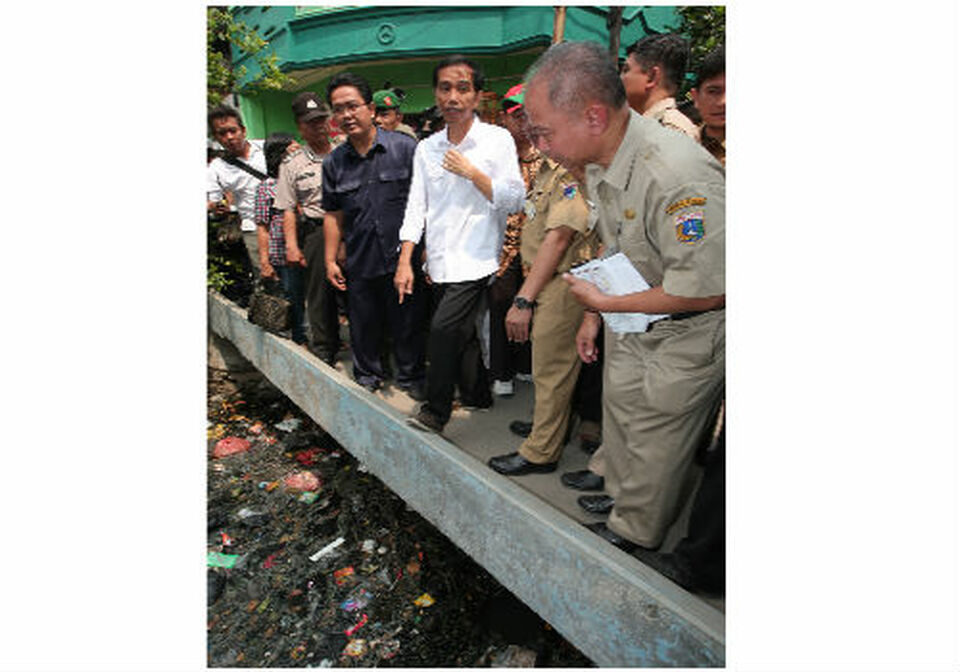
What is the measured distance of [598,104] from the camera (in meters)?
1.60

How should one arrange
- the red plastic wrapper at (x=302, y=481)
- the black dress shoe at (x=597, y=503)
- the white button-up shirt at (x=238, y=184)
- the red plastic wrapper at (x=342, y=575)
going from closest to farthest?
the black dress shoe at (x=597, y=503), the red plastic wrapper at (x=342, y=575), the red plastic wrapper at (x=302, y=481), the white button-up shirt at (x=238, y=184)

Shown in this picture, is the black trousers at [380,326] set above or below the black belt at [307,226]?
below

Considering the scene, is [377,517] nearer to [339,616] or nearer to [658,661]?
[339,616]

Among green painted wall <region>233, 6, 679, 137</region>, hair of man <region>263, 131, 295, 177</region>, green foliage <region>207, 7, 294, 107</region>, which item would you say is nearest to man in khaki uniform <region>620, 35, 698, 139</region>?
hair of man <region>263, 131, 295, 177</region>

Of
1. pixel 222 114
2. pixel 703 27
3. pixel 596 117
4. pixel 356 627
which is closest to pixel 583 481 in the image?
pixel 356 627

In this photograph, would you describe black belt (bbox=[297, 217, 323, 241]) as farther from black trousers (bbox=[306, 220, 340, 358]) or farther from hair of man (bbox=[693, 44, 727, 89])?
hair of man (bbox=[693, 44, 727, 89])

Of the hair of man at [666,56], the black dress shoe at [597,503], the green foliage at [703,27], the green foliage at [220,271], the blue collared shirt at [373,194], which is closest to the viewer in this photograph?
the black dress shoe at [597,503]

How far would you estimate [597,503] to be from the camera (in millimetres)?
2184

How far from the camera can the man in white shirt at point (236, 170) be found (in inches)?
175

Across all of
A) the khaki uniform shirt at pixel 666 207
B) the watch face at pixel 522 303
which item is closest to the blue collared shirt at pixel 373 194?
the watch face at pixel 522 303

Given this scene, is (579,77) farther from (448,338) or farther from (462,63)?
(448,338)

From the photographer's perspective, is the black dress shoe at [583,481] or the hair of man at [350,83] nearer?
the black dress shoe at [583,481]

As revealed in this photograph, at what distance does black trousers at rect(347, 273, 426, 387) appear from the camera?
11.1 feet

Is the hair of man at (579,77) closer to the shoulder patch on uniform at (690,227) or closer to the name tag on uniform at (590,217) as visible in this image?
the shoulder patch on uniform at (690,227)
